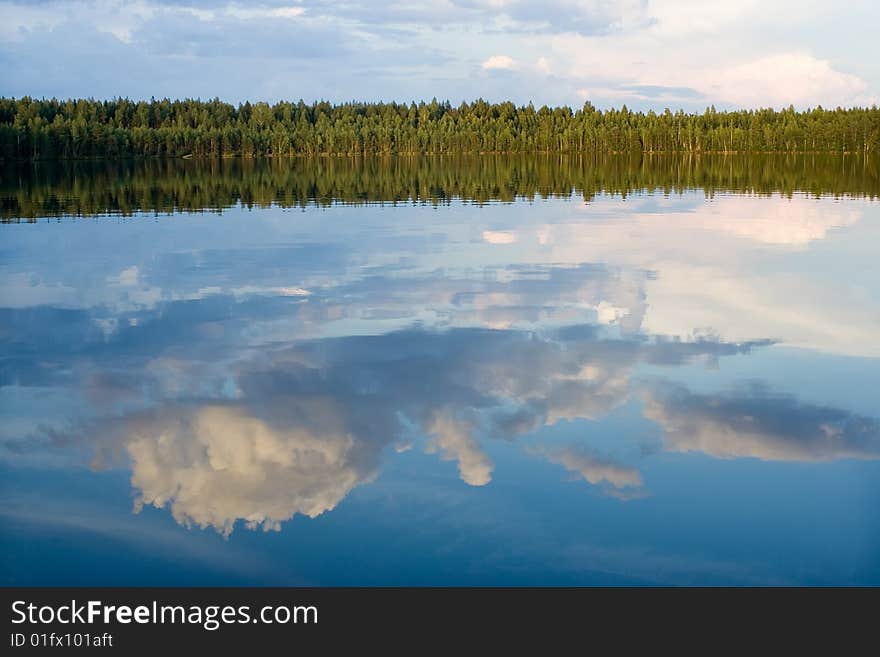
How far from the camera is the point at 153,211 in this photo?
59.2 meters

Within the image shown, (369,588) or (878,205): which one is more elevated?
(878,205)

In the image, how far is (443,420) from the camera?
15.6 m

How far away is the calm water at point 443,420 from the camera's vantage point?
36.4 feet

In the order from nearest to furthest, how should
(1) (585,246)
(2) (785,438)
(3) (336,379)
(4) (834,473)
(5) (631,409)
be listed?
1. (4) (834,473)
2. (2) (785,438)
3. (5) (631,409)
4. (3) (336,379)
5. (1) (585,246)

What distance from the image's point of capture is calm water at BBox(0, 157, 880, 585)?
36.4 feet

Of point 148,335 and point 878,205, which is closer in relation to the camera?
point 148,335

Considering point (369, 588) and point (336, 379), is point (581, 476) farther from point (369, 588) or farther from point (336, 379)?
point (336, 379)

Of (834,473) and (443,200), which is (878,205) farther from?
(834,473)

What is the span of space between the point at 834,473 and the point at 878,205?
165ft

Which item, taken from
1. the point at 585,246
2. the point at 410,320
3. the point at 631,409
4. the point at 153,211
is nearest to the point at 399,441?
the point at 631,409

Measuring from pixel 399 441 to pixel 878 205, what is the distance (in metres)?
51.7

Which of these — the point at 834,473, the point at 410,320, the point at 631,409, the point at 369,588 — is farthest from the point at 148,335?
the point at 834,473

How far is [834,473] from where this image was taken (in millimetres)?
13078

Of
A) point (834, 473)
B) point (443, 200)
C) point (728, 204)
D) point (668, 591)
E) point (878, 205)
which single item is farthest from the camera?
point (443, 200)
